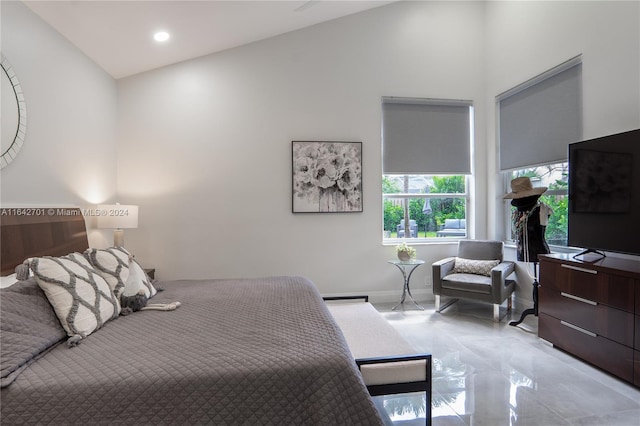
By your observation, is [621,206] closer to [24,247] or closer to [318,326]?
[318,326]

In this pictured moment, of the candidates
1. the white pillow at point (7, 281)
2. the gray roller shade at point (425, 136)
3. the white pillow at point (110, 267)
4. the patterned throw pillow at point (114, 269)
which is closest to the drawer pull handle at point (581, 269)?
the gray roller shade at point (425, 136)

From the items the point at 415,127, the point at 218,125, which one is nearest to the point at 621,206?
the point at 415,127

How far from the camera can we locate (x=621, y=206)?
2.55 meters

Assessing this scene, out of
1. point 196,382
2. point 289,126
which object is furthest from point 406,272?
point 196,382

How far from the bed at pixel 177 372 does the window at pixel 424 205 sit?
3.01 m

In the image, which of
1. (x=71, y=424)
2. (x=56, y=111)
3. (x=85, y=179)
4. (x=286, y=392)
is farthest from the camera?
(x=85, y=179)

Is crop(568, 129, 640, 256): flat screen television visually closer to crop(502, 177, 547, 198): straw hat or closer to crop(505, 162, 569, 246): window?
crop(502, 177, 547, 198): straw hat

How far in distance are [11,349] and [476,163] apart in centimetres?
487

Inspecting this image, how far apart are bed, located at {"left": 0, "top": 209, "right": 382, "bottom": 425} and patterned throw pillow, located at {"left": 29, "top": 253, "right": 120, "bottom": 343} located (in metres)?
0.05

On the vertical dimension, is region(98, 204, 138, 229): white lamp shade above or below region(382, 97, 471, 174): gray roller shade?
below

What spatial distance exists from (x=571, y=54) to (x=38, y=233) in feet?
16.2

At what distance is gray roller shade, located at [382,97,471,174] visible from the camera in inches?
178

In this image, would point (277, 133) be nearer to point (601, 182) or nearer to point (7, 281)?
point (7, 281)

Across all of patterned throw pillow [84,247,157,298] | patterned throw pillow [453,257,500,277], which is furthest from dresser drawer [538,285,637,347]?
patterned throw pillow [84,247,157,298]
